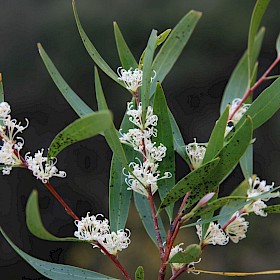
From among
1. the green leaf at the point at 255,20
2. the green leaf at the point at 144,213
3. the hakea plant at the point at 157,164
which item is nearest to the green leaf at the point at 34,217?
the hakea plant at the point at 157,164

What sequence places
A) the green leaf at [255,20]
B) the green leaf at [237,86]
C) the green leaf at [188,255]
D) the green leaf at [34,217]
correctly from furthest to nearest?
the green leaf at [237,86]
the green leaf at [255,20]
the green leaf at [188,255]
the green leaf at [34,217]

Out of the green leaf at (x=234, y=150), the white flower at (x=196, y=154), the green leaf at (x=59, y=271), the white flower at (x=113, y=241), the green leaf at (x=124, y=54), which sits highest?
the green leaf at (x=124, y=54)

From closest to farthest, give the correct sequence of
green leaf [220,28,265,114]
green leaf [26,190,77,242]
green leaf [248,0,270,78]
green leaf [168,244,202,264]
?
1. green leaf [26,190,77,242]
2. green leaf [168,244,202,264]
3. green leaf [248,0,270,78]
4. green leaf [220,28,265,114]

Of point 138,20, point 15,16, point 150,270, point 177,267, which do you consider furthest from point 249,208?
point 15,16

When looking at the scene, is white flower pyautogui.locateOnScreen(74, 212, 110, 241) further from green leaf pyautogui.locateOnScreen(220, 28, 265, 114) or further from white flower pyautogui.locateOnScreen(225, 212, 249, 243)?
green leaf pyautogui.locateOnScreen(220, 28, 265, 114)

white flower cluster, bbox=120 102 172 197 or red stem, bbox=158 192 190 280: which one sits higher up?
white flower cluster, bbox=120 102 172 197

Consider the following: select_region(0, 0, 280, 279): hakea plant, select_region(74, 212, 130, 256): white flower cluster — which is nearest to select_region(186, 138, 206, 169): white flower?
select_region(0, 0, 280, 279): hakea plant

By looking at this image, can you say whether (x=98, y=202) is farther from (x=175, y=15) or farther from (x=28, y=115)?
(x=175, y=15)

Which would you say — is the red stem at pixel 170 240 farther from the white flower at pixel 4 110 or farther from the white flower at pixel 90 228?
the white flower at pixel 4 110
